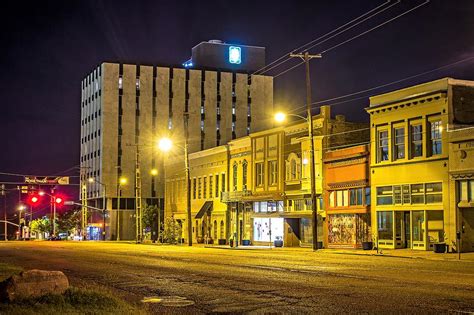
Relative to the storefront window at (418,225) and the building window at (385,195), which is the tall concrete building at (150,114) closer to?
the building window at (385,195)

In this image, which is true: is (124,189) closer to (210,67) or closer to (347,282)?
(210,67)

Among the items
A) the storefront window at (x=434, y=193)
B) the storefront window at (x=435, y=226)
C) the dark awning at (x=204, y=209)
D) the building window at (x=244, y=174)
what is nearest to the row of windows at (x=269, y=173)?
the building window at (x=244, y=174)

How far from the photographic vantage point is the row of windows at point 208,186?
6905 cm

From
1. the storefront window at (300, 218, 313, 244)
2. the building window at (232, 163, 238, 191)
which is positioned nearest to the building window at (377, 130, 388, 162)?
the storefront window at (300, 218, 313, 244)

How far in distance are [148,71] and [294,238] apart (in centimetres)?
6788

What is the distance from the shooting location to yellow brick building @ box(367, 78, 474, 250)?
4106 centimetres

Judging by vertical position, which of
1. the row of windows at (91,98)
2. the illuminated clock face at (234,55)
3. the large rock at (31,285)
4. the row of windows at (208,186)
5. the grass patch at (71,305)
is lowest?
the grass patch at (71,305)

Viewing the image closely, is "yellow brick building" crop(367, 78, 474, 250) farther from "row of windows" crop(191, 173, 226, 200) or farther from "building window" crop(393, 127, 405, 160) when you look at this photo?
"row of windows" crop(191, 173, 226, 200)

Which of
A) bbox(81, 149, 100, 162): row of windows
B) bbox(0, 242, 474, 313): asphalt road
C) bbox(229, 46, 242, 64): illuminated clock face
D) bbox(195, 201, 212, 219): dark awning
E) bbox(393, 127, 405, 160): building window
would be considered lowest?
bbox(0, 242, 474, 313): asphalt road

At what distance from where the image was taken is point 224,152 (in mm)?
68312

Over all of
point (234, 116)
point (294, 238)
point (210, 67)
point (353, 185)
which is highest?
point (210, 67)

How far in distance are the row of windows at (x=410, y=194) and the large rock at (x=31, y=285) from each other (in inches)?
1235

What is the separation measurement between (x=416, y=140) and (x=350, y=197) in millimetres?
7501

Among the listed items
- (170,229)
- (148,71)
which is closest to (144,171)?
(148,71)
